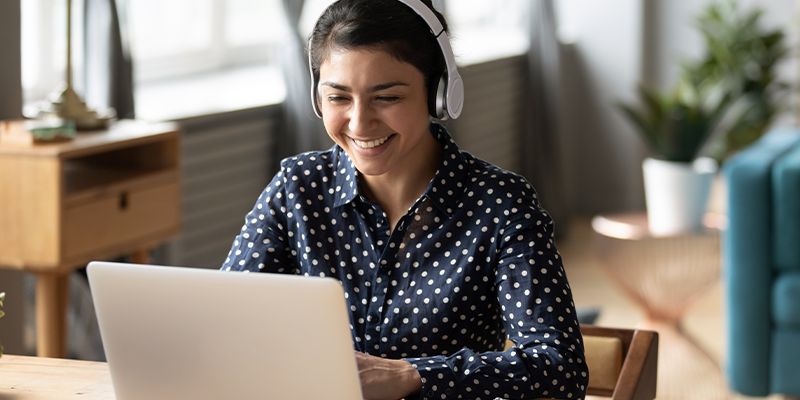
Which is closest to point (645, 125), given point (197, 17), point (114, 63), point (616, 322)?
point (616, 322)

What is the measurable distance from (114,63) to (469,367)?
2.02 m

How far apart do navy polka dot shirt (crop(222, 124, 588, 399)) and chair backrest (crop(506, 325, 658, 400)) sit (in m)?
0.12

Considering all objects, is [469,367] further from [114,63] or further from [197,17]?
[197,17]

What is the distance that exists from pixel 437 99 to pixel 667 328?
257 centimetres

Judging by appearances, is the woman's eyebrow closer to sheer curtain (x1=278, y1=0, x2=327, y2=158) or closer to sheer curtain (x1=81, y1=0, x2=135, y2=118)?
sheer curtain (x1=81, y1=0, x2=135, y2=118)

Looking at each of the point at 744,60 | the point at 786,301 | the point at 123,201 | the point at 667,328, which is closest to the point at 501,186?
the point at 123,201

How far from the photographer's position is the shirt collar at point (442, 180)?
1667 millimetres

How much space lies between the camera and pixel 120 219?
9.29ft

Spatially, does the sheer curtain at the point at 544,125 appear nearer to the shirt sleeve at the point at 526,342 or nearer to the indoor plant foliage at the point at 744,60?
the indoor plant foliage at the point at 744,60

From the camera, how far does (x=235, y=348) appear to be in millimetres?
1244

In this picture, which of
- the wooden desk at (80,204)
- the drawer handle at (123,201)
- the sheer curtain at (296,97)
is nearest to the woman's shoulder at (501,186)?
the wooden desk at (80,204)

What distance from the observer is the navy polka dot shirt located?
1.52 m

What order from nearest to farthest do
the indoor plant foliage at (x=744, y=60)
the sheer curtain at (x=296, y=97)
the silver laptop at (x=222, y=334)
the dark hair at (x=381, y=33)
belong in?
1. the silver laptop at (x=222, y=334)
2. the dark hair at (x=381, y=33)
3. the sheer curtain at (x=296, y=97)
4. the indoor plant foliage at (x=744, y=60)

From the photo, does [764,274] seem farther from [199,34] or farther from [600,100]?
[600,100]
